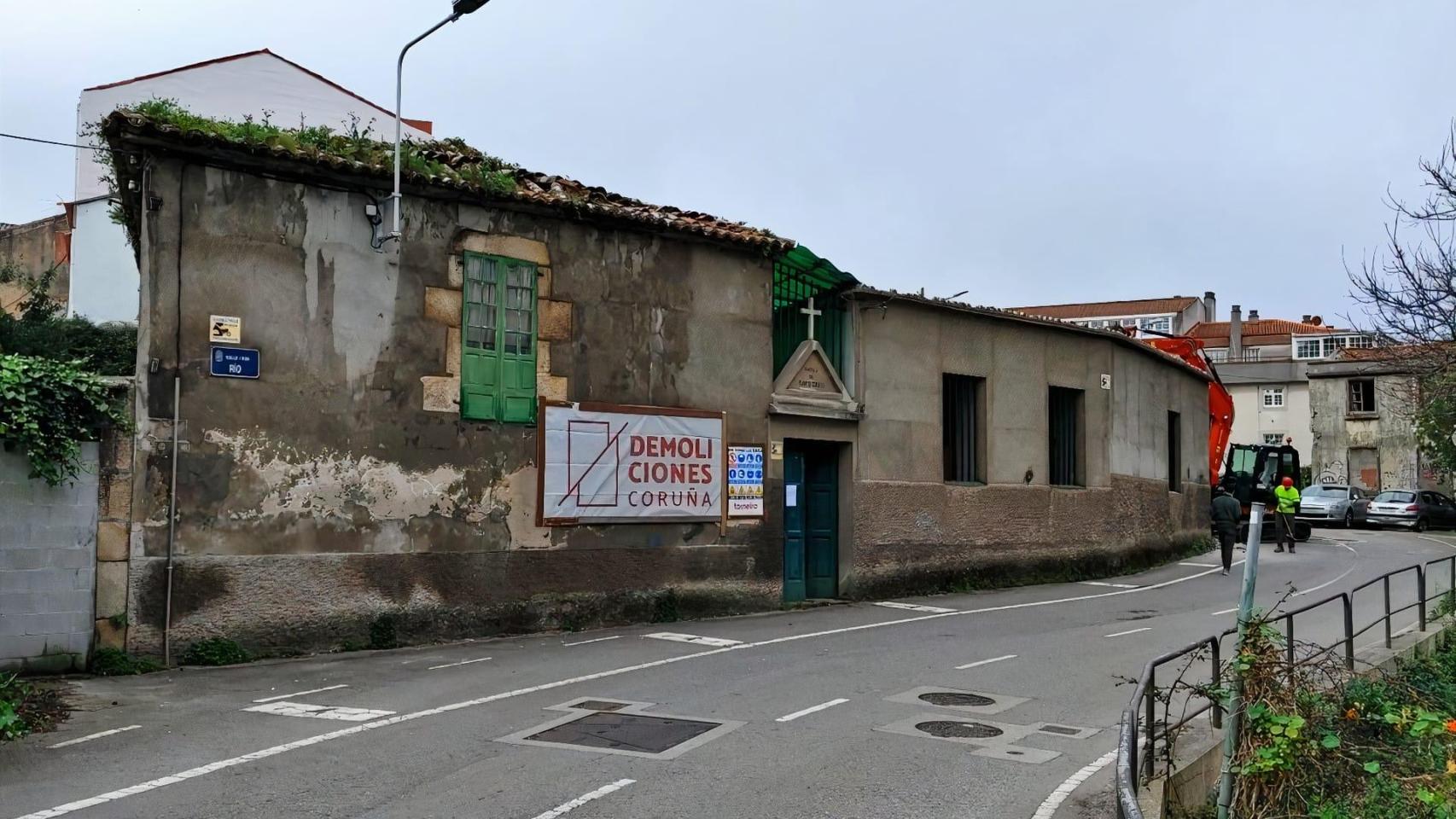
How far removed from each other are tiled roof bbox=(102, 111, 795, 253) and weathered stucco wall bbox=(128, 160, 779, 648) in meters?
0.26

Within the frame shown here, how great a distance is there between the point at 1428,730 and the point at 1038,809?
10.6 feet

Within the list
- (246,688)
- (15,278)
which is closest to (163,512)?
(246,688)

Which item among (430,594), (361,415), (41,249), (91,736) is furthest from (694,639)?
(41,249)

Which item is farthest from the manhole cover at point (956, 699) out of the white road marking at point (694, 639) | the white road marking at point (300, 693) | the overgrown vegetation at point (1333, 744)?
the white road marking at point (300, 693)

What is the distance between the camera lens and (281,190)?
42.8ft

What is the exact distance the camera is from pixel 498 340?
1455cm

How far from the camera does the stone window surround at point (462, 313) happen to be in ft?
46.1

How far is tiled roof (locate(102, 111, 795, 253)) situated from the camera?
1202 centimetres

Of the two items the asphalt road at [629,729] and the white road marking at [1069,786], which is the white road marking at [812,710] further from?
the white road marking at [1069,786]

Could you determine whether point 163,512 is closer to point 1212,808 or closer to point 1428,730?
point 1212,808

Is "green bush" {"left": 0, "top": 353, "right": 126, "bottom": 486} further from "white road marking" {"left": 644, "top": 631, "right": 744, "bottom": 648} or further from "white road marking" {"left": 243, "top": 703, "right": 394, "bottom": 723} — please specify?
"white road marking" {"left": 644, "top": 631, "right": 744, "bottom": 648}

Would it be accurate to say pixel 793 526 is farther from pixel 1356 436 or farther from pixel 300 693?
pixel 1356 436

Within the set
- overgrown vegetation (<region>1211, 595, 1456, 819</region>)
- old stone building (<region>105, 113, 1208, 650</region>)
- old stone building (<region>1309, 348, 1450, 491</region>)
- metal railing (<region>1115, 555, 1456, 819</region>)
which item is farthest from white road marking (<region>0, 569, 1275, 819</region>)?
old stone building (<region>1309, 348, 1450, 491</region>)

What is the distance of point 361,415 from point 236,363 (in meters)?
1.44
